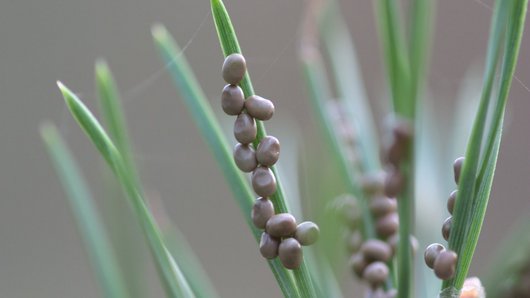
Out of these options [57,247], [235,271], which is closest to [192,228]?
[235,271]

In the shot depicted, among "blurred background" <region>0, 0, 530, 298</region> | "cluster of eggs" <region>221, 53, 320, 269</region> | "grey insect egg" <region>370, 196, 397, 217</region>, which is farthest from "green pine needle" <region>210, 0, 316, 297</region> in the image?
"blurred background" <region>0, 0, 530, 298</region>

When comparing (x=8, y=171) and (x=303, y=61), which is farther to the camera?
(x=8, y=171)

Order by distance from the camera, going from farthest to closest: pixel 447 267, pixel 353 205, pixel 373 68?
pixel 373 68 → pixel 353 205 → pixel 447 267

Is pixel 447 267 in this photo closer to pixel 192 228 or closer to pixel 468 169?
pixel 468 169

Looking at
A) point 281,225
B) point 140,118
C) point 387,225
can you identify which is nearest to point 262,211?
point 281,225

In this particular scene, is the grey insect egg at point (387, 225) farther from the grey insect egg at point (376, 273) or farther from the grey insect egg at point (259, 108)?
the grey insect egg at point (259, 108)

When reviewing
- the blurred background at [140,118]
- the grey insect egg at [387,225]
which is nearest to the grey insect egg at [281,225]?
the grey insect egg at [387,225]
